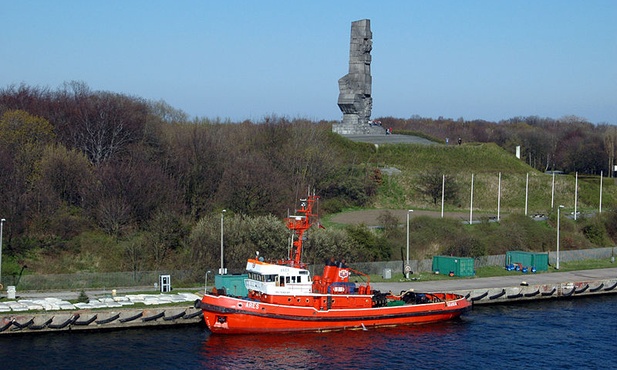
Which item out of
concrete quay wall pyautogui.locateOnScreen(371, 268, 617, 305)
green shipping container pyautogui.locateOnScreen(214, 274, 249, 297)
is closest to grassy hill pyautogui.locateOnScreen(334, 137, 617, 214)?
concrete quay wall pyautogui.locateOnScreen(371, 268, 617, 305)

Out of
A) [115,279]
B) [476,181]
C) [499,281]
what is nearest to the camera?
[115,279]

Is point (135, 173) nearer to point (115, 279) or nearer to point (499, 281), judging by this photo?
point (115, 279)

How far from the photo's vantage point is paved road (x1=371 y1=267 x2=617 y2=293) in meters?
56.8

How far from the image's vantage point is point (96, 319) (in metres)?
45.4

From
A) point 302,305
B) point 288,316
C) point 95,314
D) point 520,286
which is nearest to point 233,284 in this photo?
point 302,305

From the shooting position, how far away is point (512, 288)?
190ft

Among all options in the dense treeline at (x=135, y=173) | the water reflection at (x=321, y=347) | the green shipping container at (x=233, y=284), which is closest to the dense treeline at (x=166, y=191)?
the dense treeline at (x=135, y=173)

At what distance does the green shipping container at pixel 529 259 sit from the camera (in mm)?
66812

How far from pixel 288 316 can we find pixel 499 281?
824 inches

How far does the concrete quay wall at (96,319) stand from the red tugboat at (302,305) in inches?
55.3

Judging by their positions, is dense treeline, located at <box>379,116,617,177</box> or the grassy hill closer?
the grassy hill

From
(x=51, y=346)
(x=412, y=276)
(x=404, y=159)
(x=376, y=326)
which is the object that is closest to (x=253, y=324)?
(x=376, y=326)

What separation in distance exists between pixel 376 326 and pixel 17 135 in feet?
130

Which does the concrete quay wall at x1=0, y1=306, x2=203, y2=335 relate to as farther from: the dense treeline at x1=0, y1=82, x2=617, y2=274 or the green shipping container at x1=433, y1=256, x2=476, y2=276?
the green shipping container at x1=433, y1=256, x2=476, y2=276
